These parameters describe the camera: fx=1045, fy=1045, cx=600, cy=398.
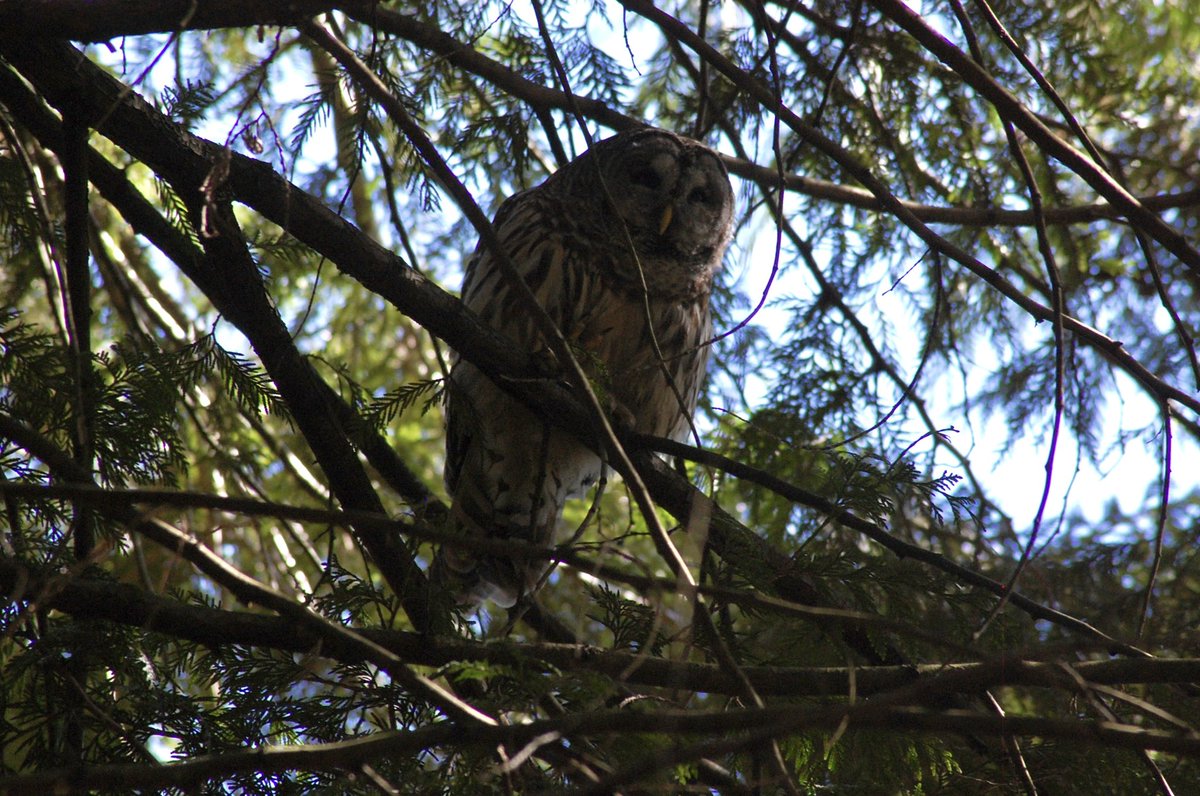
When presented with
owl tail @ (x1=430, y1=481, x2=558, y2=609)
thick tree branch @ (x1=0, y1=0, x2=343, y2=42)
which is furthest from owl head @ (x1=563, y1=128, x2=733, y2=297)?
thick tree branch @ (x1=0, y1=0, x2=343, y2=42)

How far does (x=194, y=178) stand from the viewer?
2.21m

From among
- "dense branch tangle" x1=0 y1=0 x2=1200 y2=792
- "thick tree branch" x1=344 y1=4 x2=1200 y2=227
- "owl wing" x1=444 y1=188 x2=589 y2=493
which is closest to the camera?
"dense branch tangle" x1=0 y1=0 x2=1200 y2=792

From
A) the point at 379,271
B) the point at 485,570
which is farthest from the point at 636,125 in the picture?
the point at 485,570

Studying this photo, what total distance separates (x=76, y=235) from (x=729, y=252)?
115 inches

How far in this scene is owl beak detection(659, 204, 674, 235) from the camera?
403cm

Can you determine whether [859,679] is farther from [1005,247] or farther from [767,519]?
[1005,247]

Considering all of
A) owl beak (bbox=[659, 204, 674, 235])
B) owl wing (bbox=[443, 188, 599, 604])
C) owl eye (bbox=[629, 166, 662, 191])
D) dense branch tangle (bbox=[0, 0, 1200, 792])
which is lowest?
dense branch tangle (bbox=[0, 0, 1200, 792])

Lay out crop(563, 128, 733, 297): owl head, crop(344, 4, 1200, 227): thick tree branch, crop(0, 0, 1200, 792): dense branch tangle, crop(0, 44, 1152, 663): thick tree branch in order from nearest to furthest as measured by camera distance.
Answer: crop(0, 0, 1200, 792): dense branch tangle → crop(0, 44, 1152, 663): thick tree branch → crop(344, 4, 1200, 227): thick tree branch → crop(563, 128, 733, 297): owl head

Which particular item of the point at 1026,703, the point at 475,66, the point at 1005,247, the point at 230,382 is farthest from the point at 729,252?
the point at 230,382

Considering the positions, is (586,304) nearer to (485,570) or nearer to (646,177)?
(646,177)

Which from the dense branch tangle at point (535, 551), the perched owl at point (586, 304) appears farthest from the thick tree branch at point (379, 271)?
the perched owl at point (586, 304)

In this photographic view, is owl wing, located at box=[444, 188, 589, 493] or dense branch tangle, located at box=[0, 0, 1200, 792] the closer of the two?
dense branch tangle, located at box=[0, 0, 1200, 792]

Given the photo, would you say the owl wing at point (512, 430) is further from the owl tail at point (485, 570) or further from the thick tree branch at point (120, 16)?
the thick tree branch at point (120, 16)

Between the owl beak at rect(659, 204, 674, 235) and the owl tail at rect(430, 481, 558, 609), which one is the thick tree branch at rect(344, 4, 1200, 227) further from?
the owl tail at rect(430, 481, 558, 609)
